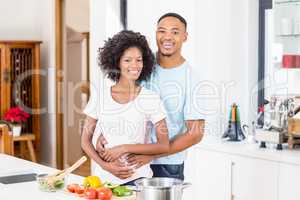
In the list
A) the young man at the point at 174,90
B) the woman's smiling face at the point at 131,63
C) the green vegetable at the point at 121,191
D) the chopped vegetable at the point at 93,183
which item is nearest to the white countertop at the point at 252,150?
the young man at the point at 174,90

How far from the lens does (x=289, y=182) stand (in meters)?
3.44

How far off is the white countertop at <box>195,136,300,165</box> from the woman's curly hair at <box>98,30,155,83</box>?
102cm

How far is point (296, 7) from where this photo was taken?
4.09 meters

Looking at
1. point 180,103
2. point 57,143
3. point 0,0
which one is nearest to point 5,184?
point 180,103

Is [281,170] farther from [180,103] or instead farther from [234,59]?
[234,59]

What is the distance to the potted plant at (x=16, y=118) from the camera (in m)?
6.51

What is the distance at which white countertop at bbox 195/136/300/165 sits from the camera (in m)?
3.45

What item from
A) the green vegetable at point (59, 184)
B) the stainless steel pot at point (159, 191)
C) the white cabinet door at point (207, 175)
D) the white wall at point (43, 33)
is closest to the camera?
the stainless steel pot at point (159, 191)

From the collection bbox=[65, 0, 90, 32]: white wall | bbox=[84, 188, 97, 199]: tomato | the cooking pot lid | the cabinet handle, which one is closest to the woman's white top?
bbox=[84, 188, 97, 199]: tomato

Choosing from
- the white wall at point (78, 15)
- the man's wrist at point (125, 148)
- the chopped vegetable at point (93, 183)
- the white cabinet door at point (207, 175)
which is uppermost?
the white wall at point (78, 15)

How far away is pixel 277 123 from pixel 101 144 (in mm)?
1358

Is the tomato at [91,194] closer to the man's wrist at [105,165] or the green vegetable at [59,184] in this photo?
the green vegetable at [59,184]

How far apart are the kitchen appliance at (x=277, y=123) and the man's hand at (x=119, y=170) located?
1136mm

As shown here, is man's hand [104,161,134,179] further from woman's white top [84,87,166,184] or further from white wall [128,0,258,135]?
white wall [128,0,258,135]
